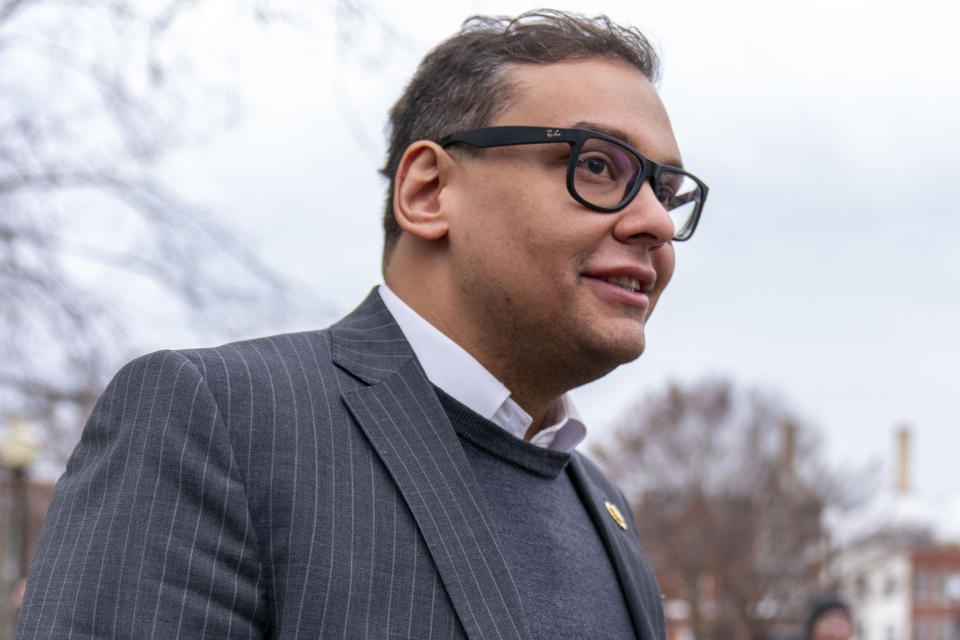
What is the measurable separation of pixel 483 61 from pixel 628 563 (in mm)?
1233

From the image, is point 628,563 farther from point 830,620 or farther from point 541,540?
point 830,620

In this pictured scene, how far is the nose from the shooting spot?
7.58 ft

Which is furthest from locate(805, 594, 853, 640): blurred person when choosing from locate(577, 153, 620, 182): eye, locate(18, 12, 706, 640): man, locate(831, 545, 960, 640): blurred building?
locate(831, 545, 960, 640): blurred building

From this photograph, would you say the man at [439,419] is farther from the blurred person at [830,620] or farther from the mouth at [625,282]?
the blurred person at [830,620]

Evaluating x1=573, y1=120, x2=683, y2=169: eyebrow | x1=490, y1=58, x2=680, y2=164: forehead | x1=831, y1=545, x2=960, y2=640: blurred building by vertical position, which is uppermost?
x1=831, y1=545, x2=960, y2=640: blurred building

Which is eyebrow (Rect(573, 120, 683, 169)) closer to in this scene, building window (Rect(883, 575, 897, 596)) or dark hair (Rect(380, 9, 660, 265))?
dark hair (Rect(380, 9, 660, 265))

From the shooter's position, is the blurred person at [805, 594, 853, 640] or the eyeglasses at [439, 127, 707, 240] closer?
the eyeglasses at [439, 127, 707, 240]

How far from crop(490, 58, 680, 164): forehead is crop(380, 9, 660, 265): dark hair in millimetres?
28

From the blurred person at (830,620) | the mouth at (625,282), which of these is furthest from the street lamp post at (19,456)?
the mouth at (625,282)

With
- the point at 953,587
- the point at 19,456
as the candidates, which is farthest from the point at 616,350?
the point at 953,587

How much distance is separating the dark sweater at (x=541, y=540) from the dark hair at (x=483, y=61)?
0.59 metres

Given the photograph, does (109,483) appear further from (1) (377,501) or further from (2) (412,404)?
(2) (412,404)

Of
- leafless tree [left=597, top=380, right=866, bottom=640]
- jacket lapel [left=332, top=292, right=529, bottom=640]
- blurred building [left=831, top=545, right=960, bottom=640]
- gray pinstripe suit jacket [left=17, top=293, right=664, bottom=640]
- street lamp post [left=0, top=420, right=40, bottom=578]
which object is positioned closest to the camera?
gray pinstripe suit jacket [left=17, top=293, right=664, bottom=640]

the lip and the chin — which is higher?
the lip
